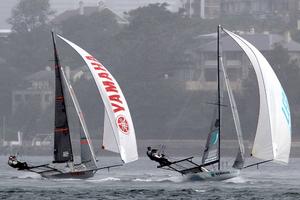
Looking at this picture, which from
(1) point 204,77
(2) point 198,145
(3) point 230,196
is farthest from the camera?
(1) point 204,77

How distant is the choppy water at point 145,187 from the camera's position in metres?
48.4

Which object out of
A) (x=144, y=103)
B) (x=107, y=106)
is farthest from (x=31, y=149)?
(x=107, y=106)

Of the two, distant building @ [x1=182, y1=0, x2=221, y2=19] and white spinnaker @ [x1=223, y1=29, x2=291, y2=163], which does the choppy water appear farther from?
distant building @ [x1=182, y1=0, x2=221, y2=19]

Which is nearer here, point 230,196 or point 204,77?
point 230,196

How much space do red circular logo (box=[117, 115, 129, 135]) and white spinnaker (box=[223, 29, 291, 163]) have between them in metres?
4.34

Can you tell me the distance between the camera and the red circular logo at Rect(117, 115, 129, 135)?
54.9 metres

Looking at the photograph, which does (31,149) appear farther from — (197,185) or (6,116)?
(197,185)

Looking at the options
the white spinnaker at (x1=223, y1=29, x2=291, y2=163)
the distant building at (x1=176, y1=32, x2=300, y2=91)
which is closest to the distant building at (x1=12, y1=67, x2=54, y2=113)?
the distant building at (x1=176, y1=32, x2=300, y2=91)

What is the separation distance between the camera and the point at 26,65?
148000mm

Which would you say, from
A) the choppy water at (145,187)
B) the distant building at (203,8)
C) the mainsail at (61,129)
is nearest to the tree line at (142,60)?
the distant building at (203,8)

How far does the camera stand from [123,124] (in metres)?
55.0

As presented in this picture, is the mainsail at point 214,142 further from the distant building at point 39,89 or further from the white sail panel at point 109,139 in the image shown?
the distant building at point 39,89

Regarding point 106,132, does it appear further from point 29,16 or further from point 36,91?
point 29,16

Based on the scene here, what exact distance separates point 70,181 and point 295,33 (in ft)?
295
